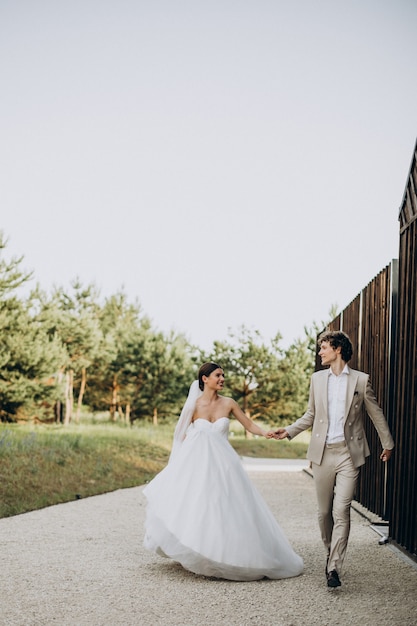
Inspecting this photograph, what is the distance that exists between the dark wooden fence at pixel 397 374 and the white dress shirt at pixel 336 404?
3.60ft

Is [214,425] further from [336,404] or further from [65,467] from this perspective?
[65,467]

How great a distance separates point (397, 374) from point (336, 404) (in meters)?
1.94

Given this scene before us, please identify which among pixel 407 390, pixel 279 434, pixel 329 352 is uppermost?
pixel 329 352

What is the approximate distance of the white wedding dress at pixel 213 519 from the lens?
21.4ft

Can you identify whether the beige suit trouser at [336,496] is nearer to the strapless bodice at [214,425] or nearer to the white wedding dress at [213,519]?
the white wedding dress at [213,519]

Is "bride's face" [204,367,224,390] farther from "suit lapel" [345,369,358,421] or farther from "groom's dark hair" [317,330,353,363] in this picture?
"suit lapel" [345,369,358,421]

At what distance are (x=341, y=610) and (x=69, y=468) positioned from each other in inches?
409

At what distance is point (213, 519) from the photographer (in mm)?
6672

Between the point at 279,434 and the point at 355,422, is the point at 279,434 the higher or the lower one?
the lower one

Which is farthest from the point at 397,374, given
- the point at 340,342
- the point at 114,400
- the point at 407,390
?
the point at 114,400

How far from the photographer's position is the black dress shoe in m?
6.12

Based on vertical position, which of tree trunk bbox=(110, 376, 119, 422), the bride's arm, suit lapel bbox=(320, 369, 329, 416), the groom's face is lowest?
the bride's arm

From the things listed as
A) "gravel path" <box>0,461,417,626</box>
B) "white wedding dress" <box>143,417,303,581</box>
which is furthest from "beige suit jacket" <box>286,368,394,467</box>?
"gravel path" <box>0,461,417,626</box>

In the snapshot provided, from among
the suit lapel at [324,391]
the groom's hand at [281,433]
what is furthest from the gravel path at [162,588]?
the suit lapel at [324,391]
